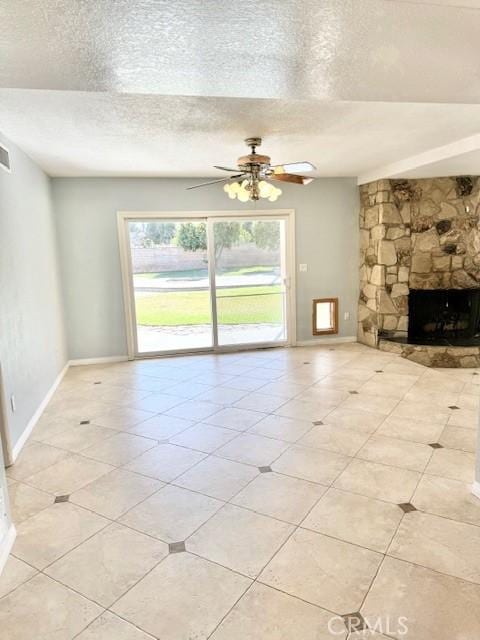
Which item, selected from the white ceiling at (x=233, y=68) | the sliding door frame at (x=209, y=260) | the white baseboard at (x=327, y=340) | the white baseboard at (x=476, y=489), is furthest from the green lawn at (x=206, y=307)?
the white baseboard at (x=476, y=489)

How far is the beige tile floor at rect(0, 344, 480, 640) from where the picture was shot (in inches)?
67.8

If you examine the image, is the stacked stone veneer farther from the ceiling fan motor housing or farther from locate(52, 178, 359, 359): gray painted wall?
the ceiling fan motor housing

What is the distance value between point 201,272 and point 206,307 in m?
0.53

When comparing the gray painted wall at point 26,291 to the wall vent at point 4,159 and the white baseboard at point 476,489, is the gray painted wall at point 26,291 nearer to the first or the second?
→ the wall vent at point 4,159

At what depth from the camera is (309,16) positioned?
154cm

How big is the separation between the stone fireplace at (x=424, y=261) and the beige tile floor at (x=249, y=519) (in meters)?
1.73

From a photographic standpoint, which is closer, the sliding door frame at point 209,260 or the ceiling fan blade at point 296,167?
the ceiling fan blade at point 296,167

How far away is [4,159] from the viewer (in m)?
3.44

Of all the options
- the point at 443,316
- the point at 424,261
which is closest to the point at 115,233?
the point at 424,261

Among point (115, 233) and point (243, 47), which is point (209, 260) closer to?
point (115, 233)

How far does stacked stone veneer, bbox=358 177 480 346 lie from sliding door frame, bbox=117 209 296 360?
1196 millimetres

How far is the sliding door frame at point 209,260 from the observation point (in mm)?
5805

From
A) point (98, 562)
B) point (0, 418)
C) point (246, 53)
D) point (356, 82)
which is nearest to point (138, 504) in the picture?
point (98, 562)

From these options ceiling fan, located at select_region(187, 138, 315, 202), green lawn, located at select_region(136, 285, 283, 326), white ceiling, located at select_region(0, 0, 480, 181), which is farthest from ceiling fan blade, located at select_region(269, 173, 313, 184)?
green lawn, located at select_region(136, 285, 283, 326)
